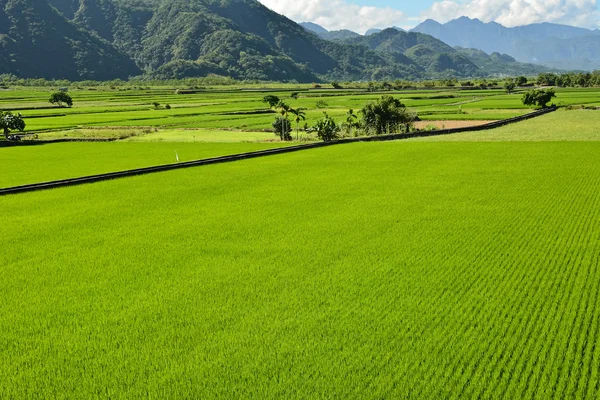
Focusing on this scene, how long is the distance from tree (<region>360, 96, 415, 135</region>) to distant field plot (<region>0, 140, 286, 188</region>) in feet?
63.4

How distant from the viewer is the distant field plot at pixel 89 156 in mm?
34219

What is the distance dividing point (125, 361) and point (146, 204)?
15.2 metres

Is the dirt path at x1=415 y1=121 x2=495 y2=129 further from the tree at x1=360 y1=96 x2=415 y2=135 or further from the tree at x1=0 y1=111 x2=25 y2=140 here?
the tree at x1=0 y1=111 x2=25 y2=140

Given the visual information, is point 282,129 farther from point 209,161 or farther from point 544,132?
point 544,132

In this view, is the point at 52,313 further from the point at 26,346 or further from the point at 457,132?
the point at 457,132

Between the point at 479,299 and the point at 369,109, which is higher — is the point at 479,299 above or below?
below

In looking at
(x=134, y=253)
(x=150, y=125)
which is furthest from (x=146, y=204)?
(x=150, y=125)

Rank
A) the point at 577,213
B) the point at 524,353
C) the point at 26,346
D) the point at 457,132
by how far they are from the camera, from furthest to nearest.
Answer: the point at 457,132
the point at 577,213
the point at 26,346
the point at 524,353

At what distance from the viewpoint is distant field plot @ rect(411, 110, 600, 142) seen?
49.3 metres

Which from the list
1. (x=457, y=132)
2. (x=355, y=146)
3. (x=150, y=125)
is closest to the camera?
(x=355, y=146)

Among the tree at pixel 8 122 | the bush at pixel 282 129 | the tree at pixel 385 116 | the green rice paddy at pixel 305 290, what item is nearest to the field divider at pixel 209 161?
the green rice paddy at pixel 305 290

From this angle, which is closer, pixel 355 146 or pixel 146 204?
pixel 146 204

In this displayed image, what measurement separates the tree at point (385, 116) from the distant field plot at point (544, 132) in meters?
10.2

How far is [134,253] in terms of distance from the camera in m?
16.5
